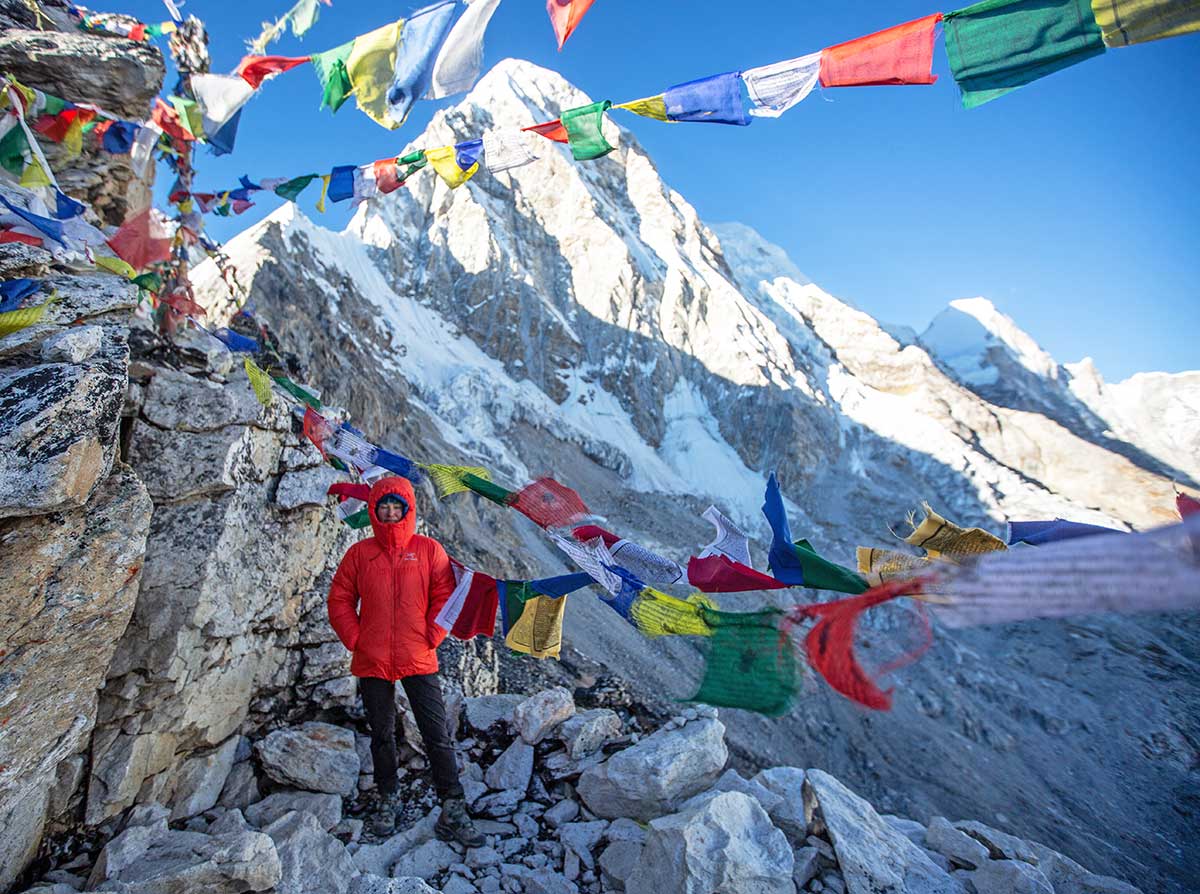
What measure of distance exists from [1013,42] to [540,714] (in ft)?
16.9

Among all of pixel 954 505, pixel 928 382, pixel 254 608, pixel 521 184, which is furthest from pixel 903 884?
pixel 928 382

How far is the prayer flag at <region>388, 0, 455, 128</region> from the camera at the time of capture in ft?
15.9

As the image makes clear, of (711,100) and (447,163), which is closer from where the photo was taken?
(711,100)

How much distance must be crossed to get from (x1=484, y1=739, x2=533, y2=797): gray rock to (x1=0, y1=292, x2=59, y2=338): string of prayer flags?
4.01m

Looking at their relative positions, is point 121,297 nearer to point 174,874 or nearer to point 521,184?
point 174,874

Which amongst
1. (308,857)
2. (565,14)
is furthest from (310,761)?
A: (565,14)

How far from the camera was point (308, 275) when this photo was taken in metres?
24.9

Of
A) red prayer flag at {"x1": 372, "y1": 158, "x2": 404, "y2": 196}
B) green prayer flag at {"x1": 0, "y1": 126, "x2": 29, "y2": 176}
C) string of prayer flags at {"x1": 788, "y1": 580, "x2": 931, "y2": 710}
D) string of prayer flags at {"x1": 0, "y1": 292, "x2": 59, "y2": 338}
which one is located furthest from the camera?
red prayer flag at {"x1": 372, "y1": 158, "x2": 404, "y2": 196}

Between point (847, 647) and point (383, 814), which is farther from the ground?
point (847, 647)

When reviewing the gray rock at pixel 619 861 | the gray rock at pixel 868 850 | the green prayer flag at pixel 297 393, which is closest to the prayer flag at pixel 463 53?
the green prayer flag at pixel 297 393

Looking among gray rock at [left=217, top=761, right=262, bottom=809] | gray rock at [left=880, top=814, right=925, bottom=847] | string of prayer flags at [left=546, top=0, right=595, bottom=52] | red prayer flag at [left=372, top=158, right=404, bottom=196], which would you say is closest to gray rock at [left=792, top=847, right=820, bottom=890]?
gray rock at [left=880, top=814, right=925, bottom=847]

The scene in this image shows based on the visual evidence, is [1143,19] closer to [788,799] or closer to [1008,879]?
[1008,879]

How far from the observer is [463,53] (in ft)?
15.9

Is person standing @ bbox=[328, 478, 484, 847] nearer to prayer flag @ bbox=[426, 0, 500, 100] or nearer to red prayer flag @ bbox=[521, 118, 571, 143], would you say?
red prayer flag @ bbox=[521, 118, 571, 143]
